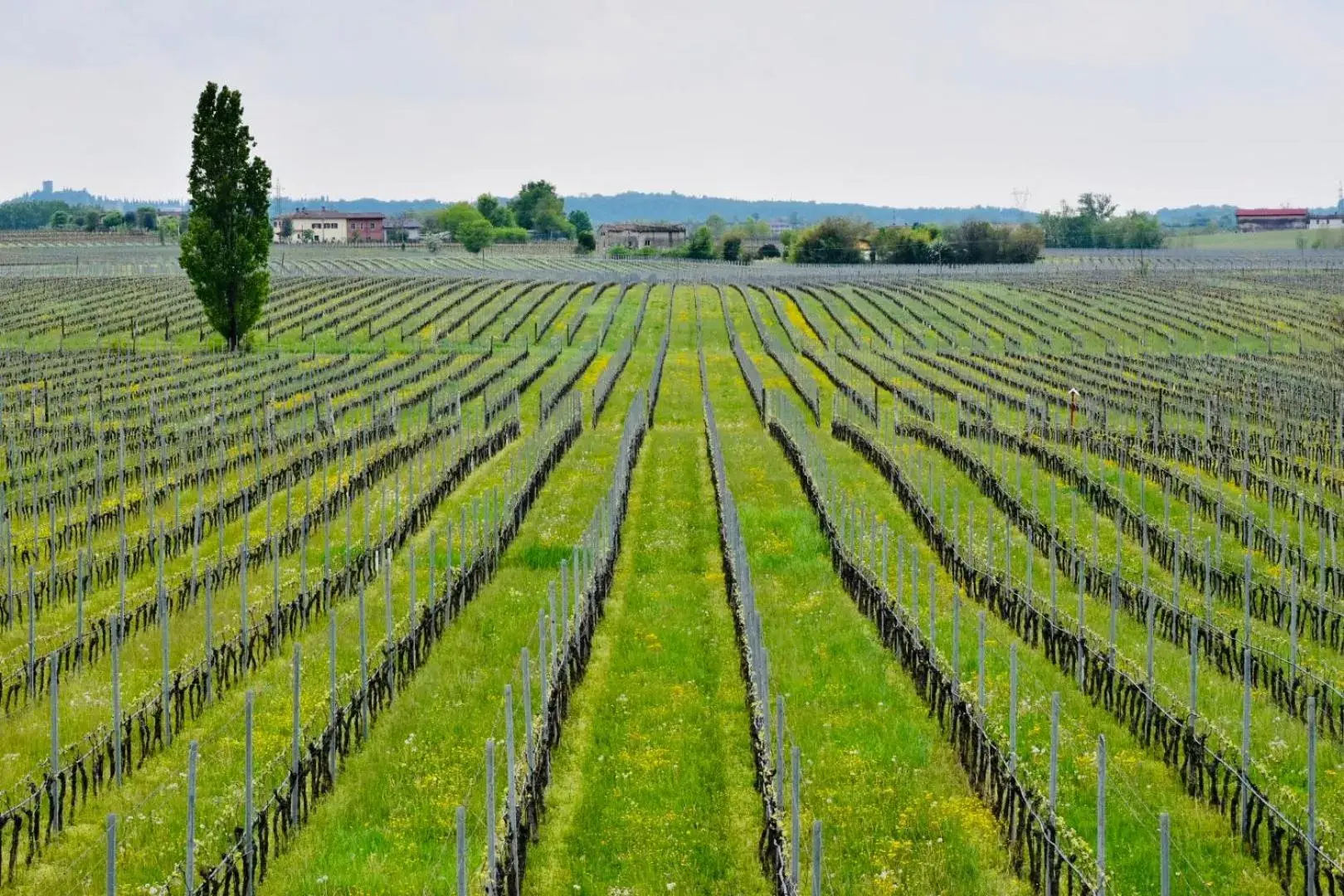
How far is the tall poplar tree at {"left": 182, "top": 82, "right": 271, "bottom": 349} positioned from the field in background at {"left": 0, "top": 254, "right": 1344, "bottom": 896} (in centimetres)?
1418

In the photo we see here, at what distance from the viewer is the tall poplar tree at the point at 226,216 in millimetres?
62562

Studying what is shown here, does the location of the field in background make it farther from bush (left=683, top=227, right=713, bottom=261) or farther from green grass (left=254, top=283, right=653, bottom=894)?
bush (left=683, top=227, right=713, bottom=261)

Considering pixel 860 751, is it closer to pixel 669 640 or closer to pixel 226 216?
pixel 669 640

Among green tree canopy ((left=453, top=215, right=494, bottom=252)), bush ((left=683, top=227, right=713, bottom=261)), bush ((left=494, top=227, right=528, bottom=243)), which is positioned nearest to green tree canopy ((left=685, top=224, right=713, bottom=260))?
bush ((left=683, top=227, right=713, bottom=261))

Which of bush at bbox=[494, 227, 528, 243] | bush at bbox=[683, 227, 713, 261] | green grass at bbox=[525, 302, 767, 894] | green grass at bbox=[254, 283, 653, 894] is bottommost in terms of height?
green grass at bbox=[525, 302, 767, 894]

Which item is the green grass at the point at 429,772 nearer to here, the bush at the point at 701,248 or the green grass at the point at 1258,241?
the bush at the point at 701,248

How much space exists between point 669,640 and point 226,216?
49.5 metres

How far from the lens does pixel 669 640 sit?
1989 cm

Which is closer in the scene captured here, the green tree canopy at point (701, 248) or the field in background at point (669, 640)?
the field in background at point (669, 640)

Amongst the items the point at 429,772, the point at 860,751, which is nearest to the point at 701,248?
the point at 860,751

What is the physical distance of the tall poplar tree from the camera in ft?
205

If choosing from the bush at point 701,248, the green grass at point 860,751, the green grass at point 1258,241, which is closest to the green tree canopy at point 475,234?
the bush at point 701,248

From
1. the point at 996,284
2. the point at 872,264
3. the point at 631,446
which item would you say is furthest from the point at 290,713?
the point at 872,264

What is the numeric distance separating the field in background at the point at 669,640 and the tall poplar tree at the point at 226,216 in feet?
46.5
